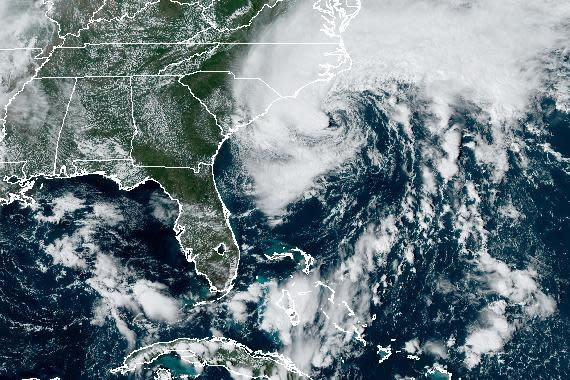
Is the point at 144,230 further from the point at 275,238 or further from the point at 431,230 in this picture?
the point at 431,230

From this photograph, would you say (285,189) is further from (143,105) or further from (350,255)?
(143,105)

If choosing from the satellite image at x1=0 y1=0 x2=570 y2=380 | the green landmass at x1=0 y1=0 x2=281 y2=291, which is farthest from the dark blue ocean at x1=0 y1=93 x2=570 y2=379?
the green landmass at x1=0 y1=0 x2=281 y2=291

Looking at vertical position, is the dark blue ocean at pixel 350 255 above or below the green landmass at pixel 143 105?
below

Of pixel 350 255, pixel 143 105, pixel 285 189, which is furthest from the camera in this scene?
pixel 143 105

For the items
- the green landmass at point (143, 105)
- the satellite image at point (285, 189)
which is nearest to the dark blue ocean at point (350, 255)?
the satellite image at point (285, 189)

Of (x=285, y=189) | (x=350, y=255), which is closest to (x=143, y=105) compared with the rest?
(x=285, y=189)

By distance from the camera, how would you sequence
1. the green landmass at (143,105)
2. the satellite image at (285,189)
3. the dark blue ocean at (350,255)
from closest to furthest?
the dark blue ocean at (350,255), the satellite image at (285,189), the green landmass at (143,105)

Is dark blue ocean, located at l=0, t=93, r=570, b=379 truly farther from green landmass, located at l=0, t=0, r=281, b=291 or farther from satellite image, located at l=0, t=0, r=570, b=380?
green landmass, located at l=0, t=0, r=281, b=291

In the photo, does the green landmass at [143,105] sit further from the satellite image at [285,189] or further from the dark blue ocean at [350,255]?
the dark blue ocean at [350,255]

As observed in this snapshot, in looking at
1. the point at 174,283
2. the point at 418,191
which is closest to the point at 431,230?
the point at 418,191
